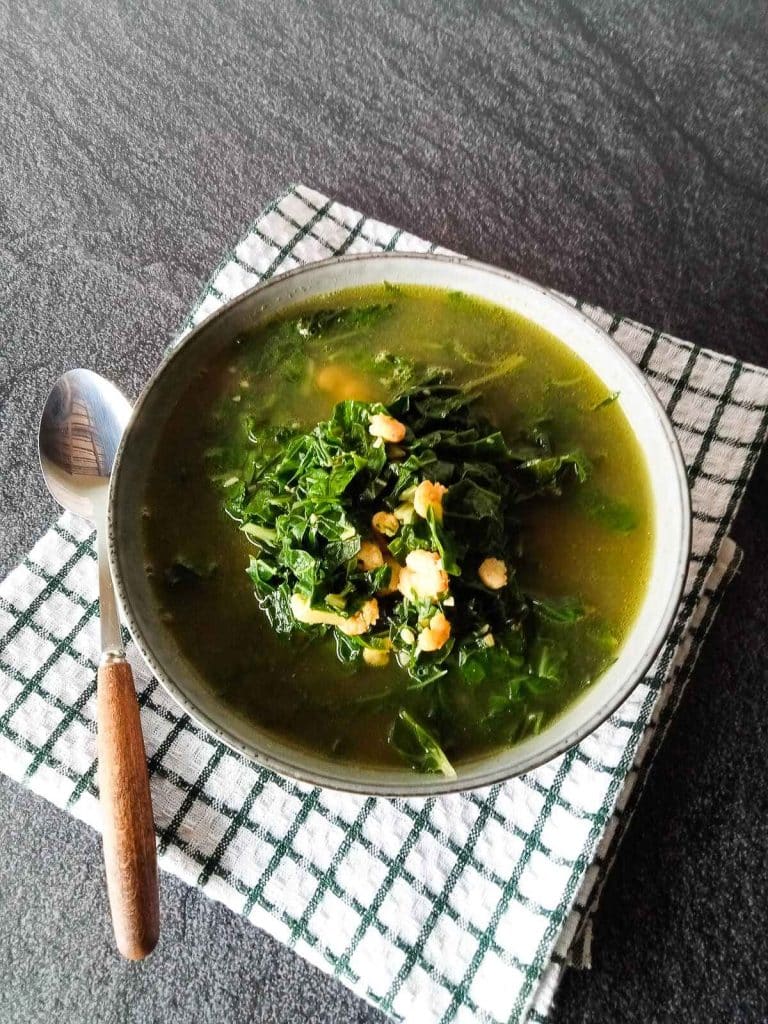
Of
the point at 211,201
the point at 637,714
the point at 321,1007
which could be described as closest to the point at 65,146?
the point at 211,201

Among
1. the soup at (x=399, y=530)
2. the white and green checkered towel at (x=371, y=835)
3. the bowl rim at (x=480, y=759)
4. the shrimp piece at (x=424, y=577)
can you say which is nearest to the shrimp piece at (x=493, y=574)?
the soup at (x=399, y=530)

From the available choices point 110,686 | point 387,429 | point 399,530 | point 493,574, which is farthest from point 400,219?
point 110,686

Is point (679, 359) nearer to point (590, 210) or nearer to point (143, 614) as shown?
point (590, 210)

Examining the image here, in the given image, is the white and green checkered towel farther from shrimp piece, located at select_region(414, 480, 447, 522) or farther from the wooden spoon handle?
shrimp piece, located at select_region(414, 480, 447, 522)

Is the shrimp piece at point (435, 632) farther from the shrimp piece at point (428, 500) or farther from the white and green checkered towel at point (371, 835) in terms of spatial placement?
the white and green checkered towel at point (371, 835)

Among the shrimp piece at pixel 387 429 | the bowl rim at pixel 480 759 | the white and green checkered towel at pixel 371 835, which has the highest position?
the shrimp piece at pixel 387 429

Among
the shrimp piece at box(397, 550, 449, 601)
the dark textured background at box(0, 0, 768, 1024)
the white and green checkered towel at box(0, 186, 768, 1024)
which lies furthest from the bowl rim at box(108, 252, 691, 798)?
the dark textured background at box(0, 0, 768, 1024)

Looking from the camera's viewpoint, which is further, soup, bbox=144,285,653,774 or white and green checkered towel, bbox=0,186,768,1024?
white and green checkered towel, bbox=0,186,768,1024
